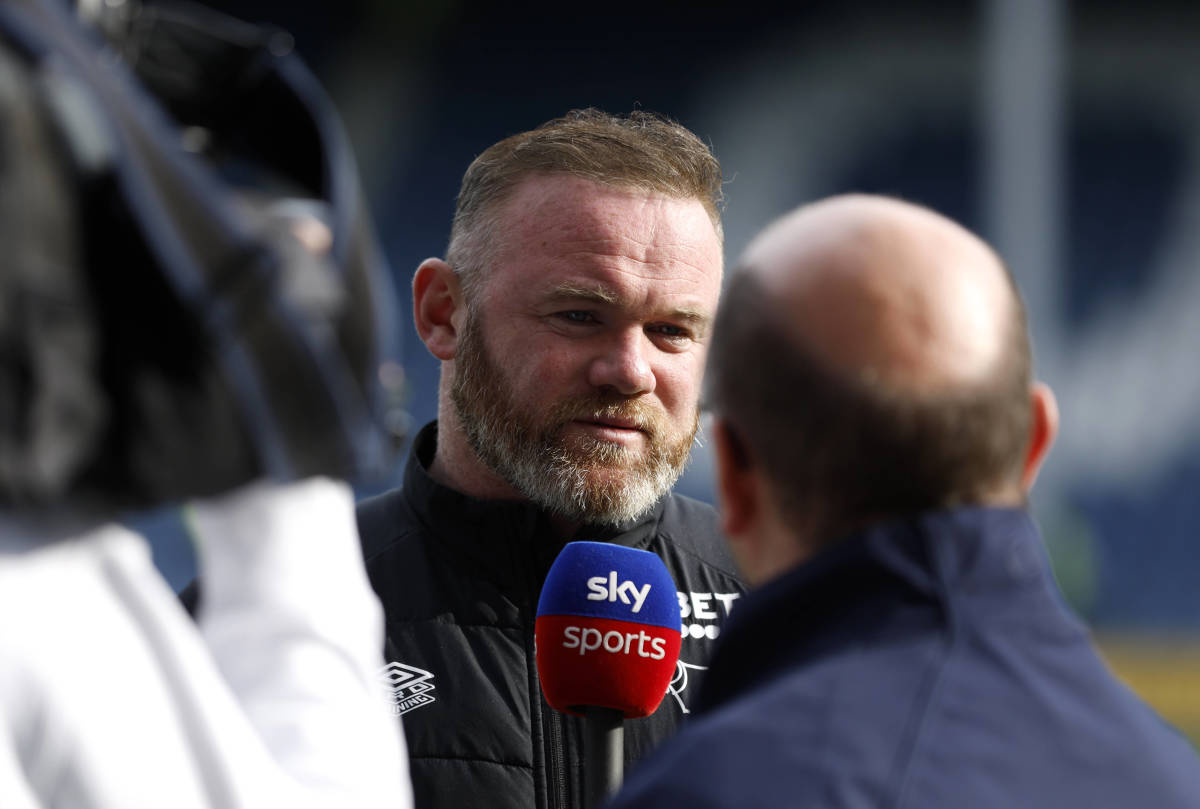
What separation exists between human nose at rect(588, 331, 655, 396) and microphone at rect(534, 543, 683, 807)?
379 millimetres

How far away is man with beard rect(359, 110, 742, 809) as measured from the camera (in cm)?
164

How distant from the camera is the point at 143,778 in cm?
71

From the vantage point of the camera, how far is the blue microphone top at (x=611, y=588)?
138 centimetres

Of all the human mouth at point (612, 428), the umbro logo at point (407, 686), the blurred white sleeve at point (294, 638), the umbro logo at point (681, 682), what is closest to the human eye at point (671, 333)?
the human mouth at point (612, 428)

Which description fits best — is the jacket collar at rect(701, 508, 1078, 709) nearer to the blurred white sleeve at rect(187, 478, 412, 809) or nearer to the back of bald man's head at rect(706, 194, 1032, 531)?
the back of bald man's head at rect(706, 194, 1032, 531)

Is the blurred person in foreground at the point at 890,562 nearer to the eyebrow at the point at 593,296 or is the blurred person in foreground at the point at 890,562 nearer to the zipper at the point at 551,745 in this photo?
the zipper at the point at 551,745

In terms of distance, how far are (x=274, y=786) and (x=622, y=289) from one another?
1.11 m

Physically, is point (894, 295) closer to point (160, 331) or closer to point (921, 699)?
point (921, 699)

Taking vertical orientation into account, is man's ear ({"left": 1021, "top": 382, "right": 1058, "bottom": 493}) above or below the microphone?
above

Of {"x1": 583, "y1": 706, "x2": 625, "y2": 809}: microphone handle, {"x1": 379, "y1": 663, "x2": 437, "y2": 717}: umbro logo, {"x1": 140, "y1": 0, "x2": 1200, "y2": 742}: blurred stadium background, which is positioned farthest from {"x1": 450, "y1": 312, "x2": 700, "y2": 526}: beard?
{"x1": 140, "y1": 0, "x2": 1200, "y2": 742}: blurred stadium background

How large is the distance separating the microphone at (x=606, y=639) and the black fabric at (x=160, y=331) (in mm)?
673

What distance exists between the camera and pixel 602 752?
1336 mm

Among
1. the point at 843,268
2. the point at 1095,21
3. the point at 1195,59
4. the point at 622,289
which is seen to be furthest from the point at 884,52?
the point at 843,268

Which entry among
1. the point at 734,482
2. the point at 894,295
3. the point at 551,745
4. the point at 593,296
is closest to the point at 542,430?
the point at 593,296
